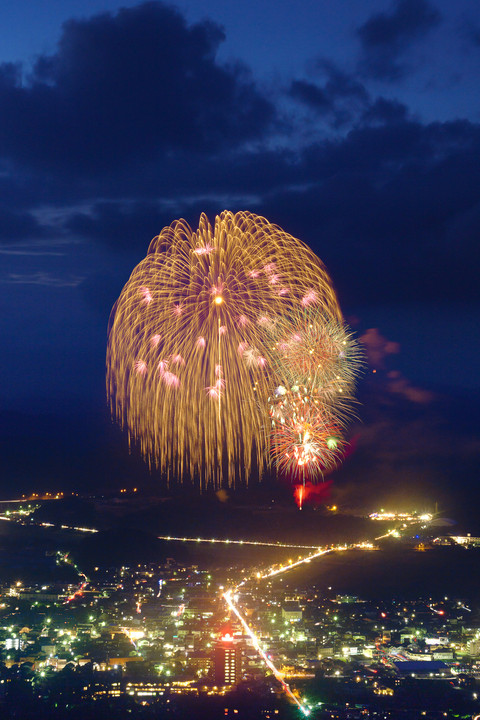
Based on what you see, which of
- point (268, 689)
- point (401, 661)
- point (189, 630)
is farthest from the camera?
point (189, 630)

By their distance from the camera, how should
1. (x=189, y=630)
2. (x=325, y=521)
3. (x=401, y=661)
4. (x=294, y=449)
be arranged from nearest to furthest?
(x=401, y=661)
(x=189, y=630)
(x=294, y=449)
(x=325, y=521)

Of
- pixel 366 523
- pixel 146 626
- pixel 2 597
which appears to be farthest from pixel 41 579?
pixel 366 523

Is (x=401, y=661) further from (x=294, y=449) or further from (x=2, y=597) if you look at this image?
(x=2, y=597)

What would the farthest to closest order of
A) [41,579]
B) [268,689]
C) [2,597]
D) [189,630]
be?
[41,579] < [2,597] < [189,630] < [268,689]

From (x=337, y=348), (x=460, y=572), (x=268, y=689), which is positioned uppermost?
(x=337, y=348)

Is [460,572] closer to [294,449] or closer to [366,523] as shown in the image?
[366,523]

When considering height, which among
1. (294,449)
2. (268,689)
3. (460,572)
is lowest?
(268,689)

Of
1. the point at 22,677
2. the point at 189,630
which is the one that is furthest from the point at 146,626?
the point at 22,677

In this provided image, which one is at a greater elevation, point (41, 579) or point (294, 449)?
point (294, 449)

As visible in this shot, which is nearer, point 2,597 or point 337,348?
point 337,348
